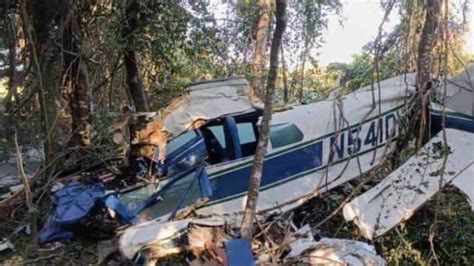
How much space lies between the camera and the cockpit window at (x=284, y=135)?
6586 mm

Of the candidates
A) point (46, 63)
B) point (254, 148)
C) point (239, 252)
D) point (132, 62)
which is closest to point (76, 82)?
point (132, 62)

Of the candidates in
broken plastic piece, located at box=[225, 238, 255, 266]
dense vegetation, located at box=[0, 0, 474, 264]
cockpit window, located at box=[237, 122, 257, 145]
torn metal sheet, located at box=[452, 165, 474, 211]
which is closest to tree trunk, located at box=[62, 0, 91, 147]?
dense vegetation, located at box=[0, 0, 474, 264]

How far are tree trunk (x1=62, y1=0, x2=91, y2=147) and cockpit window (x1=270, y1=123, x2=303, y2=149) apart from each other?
2.89 meters

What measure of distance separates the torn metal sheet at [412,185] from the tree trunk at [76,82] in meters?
4.23

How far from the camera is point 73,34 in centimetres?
764

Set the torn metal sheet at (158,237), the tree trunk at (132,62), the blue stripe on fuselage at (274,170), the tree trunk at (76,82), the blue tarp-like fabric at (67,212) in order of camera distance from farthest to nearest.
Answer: the tree trunk at (132,62)
the tree trunk at (76,82)
the blue stripe on fuselage at (274,170)
the blue tarp-like fabric at (67,212)
the torn metal sheet at (158,237)

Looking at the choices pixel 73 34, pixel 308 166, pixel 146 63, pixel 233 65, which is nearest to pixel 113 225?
pixel 308 166

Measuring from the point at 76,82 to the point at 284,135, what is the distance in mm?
3363

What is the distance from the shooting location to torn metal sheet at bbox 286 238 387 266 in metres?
4.87

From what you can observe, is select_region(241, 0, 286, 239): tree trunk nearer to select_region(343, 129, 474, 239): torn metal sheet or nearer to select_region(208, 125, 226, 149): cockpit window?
select_region(343, 129, 474, 239): torn metal sheet

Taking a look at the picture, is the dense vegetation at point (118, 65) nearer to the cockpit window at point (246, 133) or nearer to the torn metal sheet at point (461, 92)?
the torn metal sheet at point (461, 92)

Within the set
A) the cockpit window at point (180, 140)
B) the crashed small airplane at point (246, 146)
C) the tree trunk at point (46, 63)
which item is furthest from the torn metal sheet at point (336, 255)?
the tree trunk at point (46, 63)

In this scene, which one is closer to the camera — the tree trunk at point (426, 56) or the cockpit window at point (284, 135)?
the tree trunk at point (426, 56)

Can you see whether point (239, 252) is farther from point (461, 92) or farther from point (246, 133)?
point (461, 92)
